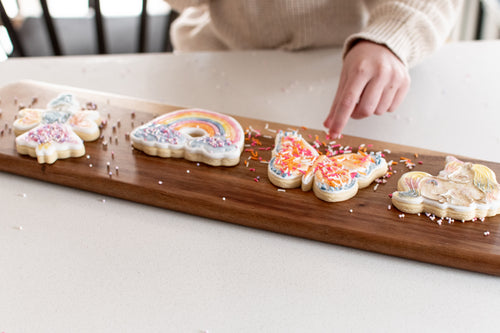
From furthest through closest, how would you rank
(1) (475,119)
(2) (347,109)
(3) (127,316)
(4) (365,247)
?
(1) (475,119)
(2) (347,109)
(4) (365,247)
(3) (127,316)

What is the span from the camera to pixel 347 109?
1096 mm

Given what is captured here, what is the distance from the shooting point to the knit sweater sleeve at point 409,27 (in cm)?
124

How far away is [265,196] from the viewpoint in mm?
→ 904

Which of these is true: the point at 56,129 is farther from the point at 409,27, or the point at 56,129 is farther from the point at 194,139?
the point at 409,27

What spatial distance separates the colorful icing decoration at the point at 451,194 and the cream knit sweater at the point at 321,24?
432 millimetres

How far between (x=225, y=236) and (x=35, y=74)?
885 millimetres

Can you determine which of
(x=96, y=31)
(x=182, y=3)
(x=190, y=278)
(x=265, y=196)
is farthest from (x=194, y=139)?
(x=96, y=31)

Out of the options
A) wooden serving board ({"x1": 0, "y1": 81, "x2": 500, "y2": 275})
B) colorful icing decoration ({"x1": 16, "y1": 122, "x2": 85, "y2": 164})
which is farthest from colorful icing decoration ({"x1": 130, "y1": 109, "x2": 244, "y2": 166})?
colorful icing decoration ({"x1": 16, "y1": 122, "x2": 85, "y2": 164})

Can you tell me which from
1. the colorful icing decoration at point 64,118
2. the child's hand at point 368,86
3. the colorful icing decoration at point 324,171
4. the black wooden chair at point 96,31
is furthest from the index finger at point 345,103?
the black wooden chair at point 96,31

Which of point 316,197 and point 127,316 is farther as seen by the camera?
point 316,197

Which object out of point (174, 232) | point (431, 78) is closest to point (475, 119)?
point (431, 78)

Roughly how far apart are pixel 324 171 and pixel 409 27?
24.0 inches

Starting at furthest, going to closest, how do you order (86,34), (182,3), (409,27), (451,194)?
(86,34) → (182,3) → (409,27) → (451,194)

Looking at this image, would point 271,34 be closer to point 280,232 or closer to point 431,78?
point 431,78
